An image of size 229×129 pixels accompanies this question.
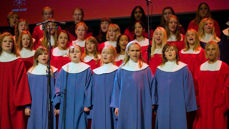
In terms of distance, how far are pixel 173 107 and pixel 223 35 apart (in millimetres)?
2079

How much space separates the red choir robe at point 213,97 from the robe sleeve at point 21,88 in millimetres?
2545

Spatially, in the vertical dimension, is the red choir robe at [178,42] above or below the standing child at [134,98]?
above

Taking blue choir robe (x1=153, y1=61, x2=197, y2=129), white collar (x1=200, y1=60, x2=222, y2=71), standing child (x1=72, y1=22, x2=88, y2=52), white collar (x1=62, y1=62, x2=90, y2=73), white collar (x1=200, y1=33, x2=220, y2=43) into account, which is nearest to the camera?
blue choir robe (x1=153, y1=61, x2=197, y2=129)

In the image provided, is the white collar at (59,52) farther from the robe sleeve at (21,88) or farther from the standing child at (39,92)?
the robe sleeve at (21,88)

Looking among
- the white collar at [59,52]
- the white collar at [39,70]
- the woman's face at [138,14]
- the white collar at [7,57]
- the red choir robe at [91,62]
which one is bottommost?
the white collar at [39,70]

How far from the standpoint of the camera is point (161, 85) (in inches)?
202

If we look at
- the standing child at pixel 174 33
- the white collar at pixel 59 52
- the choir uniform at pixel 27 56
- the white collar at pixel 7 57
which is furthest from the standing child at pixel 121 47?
the white collar at pixel 7 57

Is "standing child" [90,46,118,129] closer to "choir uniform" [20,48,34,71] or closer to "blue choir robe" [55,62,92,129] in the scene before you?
"blue choir robe" [55,62,92,129]

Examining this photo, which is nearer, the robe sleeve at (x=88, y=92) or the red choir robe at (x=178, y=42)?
the robe sleeve at (x=88, y=92)

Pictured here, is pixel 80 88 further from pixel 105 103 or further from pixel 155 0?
pixel 155 0

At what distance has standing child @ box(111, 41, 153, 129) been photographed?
200 inches

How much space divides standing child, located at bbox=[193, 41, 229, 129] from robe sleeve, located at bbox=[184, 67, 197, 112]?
0.25 meters

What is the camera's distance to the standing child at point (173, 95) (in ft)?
16.5

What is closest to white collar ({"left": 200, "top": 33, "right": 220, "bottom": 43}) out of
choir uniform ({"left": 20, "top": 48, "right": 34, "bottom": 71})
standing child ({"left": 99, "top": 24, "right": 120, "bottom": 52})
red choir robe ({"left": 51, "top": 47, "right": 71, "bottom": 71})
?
standing child ({"left": 99, "top": 24, "right": 120, "bottom": 52})
